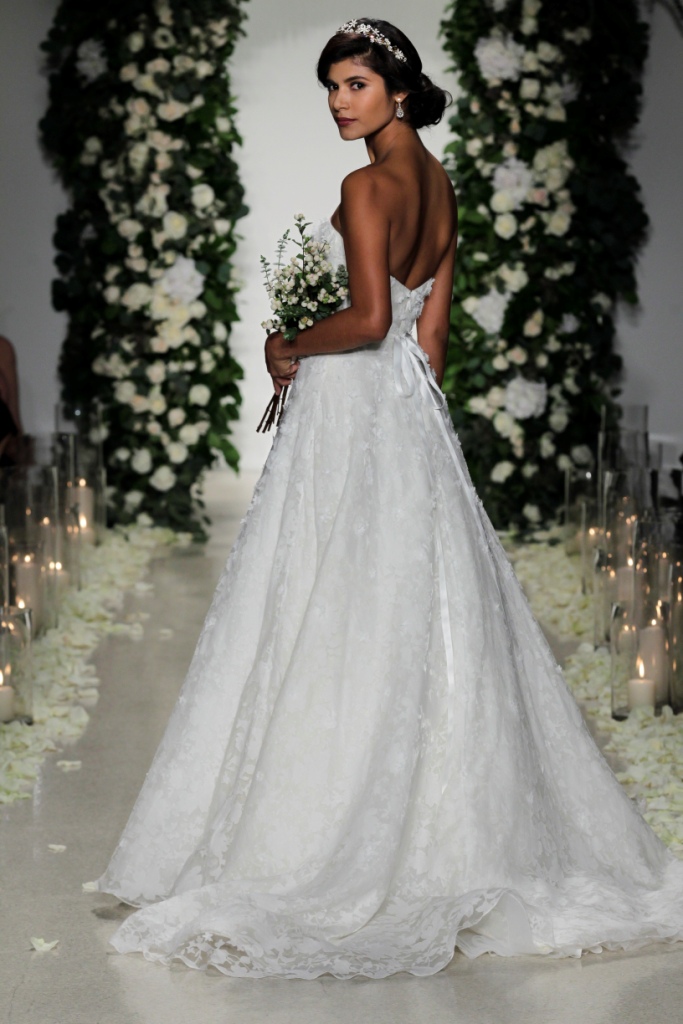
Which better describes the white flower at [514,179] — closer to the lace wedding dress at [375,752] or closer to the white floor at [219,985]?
the lace wedding dress at [375,752]

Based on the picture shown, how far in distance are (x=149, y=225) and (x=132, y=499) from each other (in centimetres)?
129

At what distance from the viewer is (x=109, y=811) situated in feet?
11.7

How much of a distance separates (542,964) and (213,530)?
4.89 metres

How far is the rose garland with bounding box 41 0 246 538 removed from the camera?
22.7 feet

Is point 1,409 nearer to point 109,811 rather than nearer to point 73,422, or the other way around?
point 73,422

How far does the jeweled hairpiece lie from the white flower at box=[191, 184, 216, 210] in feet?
13.8

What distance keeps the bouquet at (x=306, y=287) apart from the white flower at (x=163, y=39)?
4.35 m

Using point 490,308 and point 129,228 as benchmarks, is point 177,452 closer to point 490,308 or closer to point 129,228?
point 129,228

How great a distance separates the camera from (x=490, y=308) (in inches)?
275

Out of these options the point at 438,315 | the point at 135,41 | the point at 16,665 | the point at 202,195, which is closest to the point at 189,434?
the point at 202,195

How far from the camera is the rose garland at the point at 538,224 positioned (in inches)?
272

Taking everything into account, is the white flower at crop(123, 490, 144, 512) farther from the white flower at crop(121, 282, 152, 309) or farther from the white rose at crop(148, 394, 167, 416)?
the white flower at crop(121, 282, 152, 309)

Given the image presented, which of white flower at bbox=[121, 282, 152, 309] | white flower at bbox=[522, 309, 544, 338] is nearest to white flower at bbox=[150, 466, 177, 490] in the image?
white flower at bbox=[121, 282, 152, 309]

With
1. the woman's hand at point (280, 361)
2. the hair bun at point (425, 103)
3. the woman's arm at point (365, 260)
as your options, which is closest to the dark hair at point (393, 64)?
the hair bun at point (425, 103)
